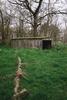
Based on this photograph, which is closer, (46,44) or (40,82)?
(40,82)

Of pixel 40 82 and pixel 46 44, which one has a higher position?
pixel 46 44

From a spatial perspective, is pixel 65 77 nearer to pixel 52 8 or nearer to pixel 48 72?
pixel 48 72

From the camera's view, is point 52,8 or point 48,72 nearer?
point 48,72

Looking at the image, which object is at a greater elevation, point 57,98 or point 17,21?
point 17,21

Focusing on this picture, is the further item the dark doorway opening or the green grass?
the dark doorway opening

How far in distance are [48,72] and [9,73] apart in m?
1.36

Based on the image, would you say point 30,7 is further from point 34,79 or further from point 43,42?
point 34,79

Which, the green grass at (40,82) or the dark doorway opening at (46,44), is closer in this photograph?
the green grass at (40,82)

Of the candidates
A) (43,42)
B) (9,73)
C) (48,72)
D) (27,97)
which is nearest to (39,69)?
(48,72)

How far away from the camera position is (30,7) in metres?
23.6

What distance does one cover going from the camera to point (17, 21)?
88.0ft

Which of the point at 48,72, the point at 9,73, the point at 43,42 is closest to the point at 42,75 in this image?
the point at 48,72

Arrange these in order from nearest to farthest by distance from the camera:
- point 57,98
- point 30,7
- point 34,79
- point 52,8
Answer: point 57,98, point 34,79, point 30,7, point 52,8

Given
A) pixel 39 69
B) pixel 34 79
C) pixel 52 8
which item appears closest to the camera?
pixel 34 79
